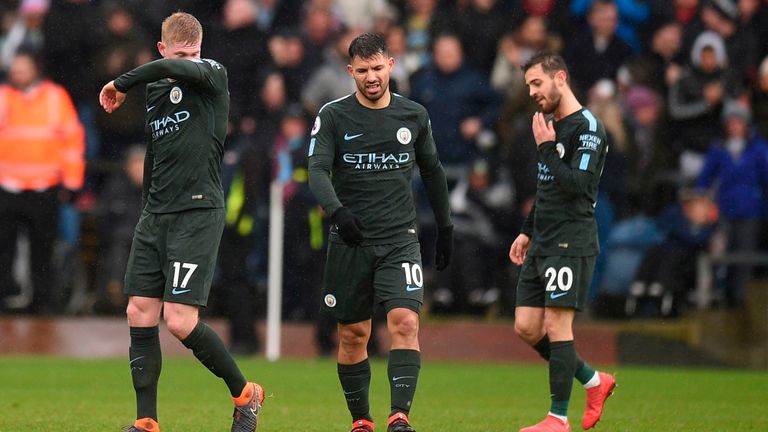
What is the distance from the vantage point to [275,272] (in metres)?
16.5

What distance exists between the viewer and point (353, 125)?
8.52 metres

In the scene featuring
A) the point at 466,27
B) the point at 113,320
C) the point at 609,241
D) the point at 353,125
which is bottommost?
the point at 113,320

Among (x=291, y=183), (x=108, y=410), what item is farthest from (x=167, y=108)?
(x=291, y=183)

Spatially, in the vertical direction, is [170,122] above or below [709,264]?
above

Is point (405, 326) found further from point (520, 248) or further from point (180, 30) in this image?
point (180, 30)

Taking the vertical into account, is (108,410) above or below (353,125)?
below

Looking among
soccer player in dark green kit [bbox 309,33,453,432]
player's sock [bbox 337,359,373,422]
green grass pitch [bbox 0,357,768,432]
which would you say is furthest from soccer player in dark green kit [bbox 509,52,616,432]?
player's sock [bbox 337,359,373,422]

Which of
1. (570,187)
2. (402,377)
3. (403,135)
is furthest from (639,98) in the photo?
(402,377)

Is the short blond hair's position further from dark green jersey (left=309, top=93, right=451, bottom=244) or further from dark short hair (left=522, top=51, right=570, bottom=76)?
dark short hair (left=522, top=51, right=570, bottom=76)

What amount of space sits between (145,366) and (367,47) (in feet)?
7.02

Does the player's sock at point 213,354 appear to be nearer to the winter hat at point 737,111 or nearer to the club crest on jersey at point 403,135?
the club crest on jersey at point 403,135

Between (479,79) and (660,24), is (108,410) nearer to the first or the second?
(479,79)

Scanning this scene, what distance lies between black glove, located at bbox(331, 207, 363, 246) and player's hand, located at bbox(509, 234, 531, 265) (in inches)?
65.5

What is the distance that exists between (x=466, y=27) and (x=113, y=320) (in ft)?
17.5
